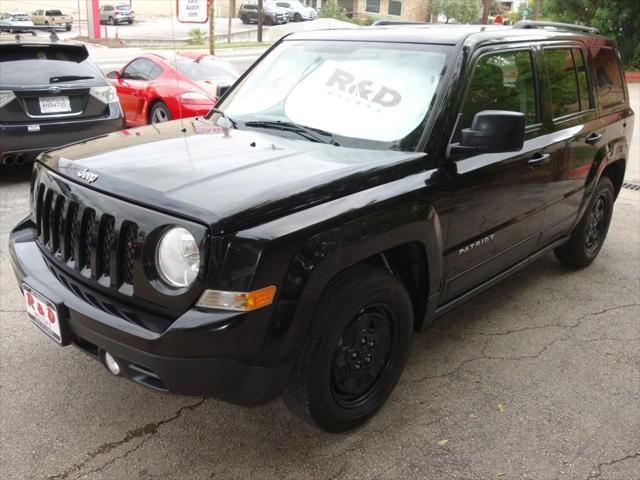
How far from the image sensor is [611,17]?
20.9 metres

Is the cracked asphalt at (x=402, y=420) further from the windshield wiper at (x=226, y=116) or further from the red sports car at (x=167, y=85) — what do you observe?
the red sports car at (x=167, y=85)

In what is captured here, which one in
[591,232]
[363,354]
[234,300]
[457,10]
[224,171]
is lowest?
[591,232]

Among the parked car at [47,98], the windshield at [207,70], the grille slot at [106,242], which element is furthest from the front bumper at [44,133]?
the grille slot at [106,242]

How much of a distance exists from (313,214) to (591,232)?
332 centimetres

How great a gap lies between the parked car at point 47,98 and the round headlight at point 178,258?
15.5 ft

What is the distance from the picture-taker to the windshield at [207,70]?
920 cm

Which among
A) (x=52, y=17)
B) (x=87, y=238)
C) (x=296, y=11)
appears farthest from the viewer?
(x=296, y=11)

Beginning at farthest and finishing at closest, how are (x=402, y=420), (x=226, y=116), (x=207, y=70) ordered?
(x=207, y=70) → (x=226, y=116) → (x=402, y=420)

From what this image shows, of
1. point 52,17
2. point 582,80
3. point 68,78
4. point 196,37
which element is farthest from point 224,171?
point 52,17

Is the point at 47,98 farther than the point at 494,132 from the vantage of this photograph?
Yes

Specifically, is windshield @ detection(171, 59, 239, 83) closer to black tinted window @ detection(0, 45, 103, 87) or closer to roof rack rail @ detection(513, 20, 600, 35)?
black tinted window @ detection(0, 45, 103, 87)

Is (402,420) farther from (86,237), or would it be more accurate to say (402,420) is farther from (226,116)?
A: (226,116)

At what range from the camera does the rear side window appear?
4414 mm

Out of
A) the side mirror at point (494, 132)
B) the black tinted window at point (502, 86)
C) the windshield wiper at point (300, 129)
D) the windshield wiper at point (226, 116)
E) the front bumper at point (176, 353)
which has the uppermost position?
the black tinted window at point (502, 86)
